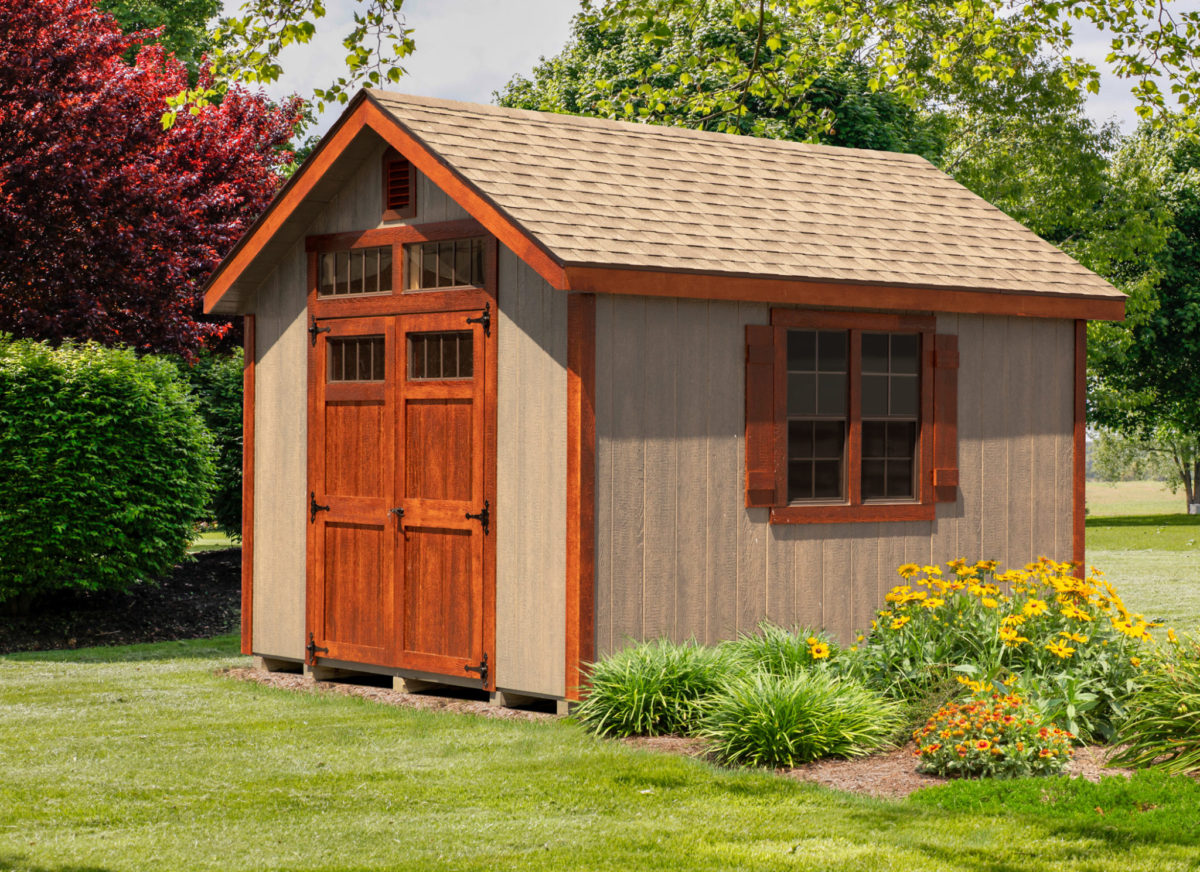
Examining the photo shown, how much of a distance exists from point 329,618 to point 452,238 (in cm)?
294

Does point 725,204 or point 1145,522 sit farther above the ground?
point 725,204

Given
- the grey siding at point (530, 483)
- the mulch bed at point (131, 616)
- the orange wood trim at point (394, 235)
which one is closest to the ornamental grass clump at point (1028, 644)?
the grey siding at point (530, 483)

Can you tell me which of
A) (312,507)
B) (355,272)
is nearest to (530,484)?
(312,507)

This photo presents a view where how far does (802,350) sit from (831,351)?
253 millimetres

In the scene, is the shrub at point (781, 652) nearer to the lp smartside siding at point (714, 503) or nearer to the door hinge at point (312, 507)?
the lp smartside siding at point (714, 503)

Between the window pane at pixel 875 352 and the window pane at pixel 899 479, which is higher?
the window pane at pixel 875 352

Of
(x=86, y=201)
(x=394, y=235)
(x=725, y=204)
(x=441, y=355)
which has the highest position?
(x=86, y=201)

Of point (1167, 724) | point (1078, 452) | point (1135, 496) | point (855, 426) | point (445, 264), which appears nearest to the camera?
point (1167, 724)

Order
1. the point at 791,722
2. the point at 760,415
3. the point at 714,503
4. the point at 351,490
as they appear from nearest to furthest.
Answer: the point at 791,722 → the point at 714,503 → the point at 760,415 → the point at 351,490

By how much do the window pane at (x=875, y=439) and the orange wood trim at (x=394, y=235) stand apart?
301 cm

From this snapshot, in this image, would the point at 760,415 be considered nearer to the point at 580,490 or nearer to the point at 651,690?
the point at 580,490

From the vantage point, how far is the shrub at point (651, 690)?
29.0 ft

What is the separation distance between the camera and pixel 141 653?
1337 cm

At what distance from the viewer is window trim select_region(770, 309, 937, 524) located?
34.0 feet
